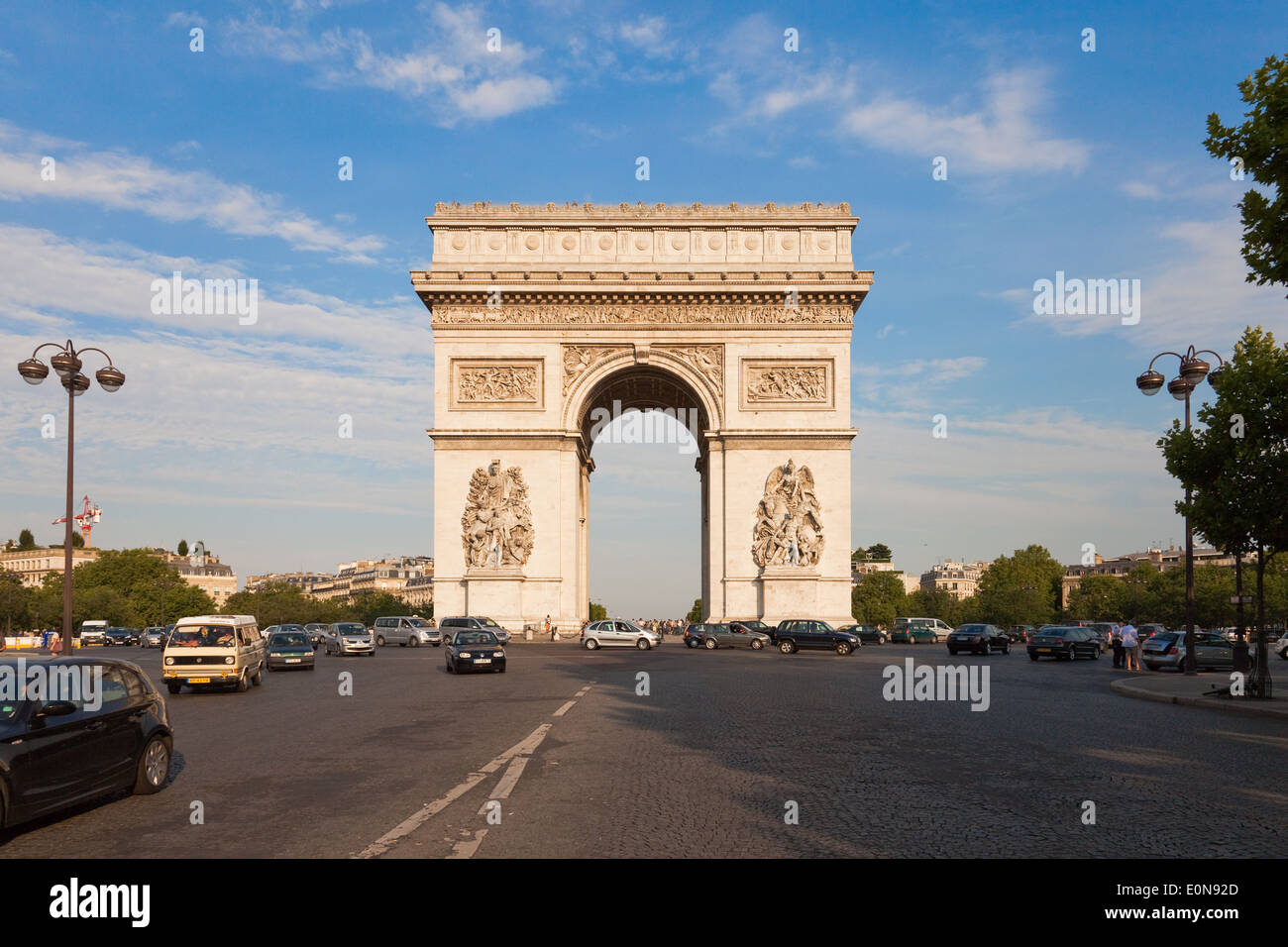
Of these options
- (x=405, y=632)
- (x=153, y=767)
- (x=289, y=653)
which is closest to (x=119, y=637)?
(x=405, y=632)

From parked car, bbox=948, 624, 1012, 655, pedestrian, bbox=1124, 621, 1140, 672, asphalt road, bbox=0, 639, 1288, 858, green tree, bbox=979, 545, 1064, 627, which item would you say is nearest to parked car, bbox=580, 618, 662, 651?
parked car, bbox=948, 624, 1012, 655

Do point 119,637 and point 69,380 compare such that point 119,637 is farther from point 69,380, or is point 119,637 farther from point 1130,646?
Result: point 1130,646

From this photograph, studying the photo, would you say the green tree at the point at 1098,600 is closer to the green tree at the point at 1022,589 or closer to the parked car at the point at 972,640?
the green tree at the point at 1022,589

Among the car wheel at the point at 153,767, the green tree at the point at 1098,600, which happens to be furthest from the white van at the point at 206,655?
the green tree at the point at 1098,600
